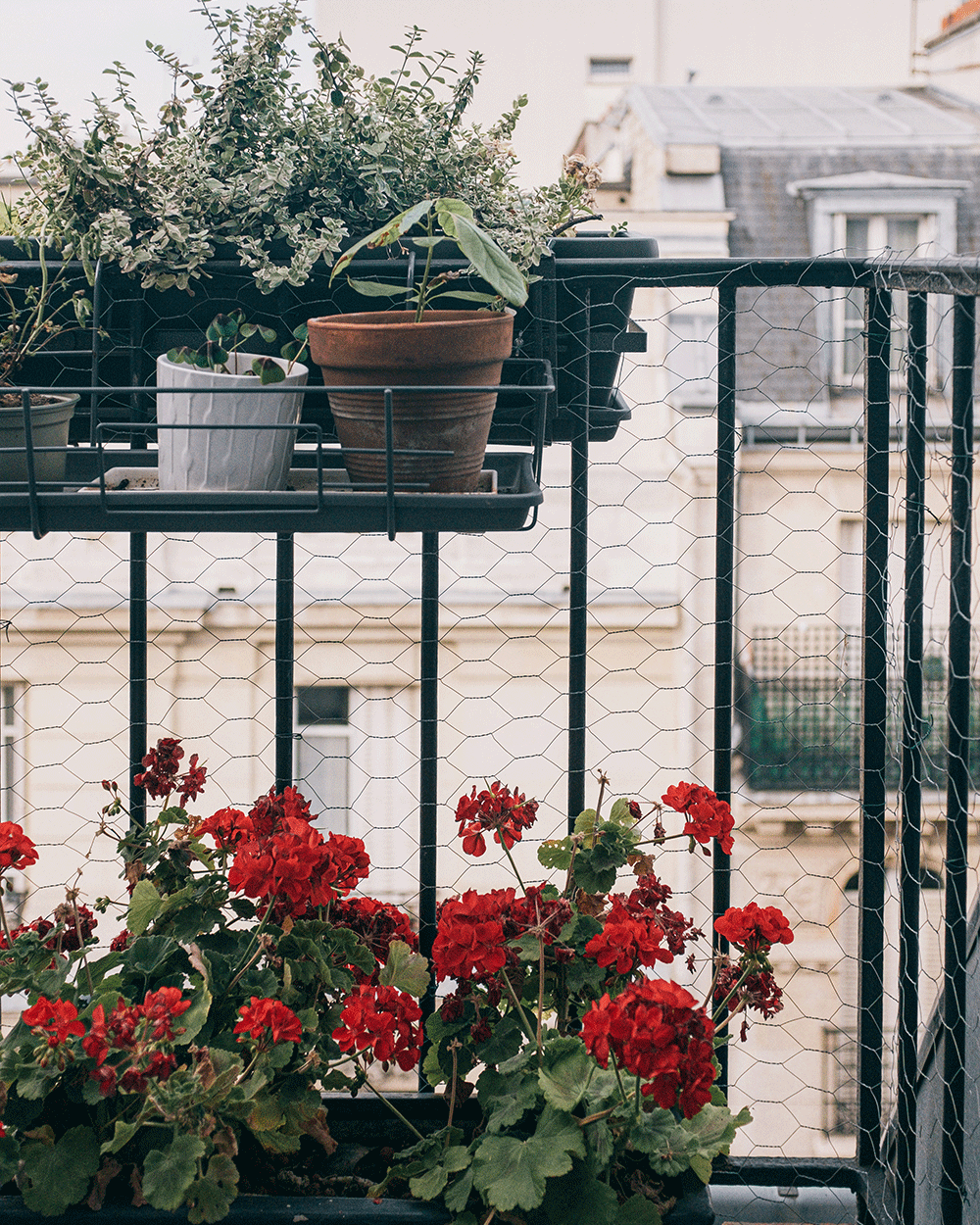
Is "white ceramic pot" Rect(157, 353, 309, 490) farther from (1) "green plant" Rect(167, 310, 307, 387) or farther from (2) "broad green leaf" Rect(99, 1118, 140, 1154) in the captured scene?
(2) "broad green leaf" Rect(99, 1118, 140, 1154)

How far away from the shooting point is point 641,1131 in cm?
73

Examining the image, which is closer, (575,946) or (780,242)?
(575,946)

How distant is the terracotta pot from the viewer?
2.60 ft

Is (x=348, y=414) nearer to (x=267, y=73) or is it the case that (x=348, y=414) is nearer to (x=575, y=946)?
(x=267, y=73)

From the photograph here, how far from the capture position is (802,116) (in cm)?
980

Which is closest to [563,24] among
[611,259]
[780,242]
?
[780,242]

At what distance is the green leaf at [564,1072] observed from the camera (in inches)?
29.3

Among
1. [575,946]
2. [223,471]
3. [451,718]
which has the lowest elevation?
[451,718]

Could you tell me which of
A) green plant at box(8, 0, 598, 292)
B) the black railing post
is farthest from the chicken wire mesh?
green plant at box(8, 0, 598, 292)

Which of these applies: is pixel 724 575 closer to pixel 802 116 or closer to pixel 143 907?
pixel 143 907

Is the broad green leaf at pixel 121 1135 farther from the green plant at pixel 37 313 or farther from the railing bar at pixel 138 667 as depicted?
the green plant at pixel 37 313

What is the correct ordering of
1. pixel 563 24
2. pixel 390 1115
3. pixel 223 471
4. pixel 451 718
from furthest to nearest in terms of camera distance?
pixel 563 24, pixel 451 718, pixel 390 1115, pixel 223 471

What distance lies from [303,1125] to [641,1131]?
0.74 feet

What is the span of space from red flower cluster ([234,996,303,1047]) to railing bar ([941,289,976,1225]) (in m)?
0.45
